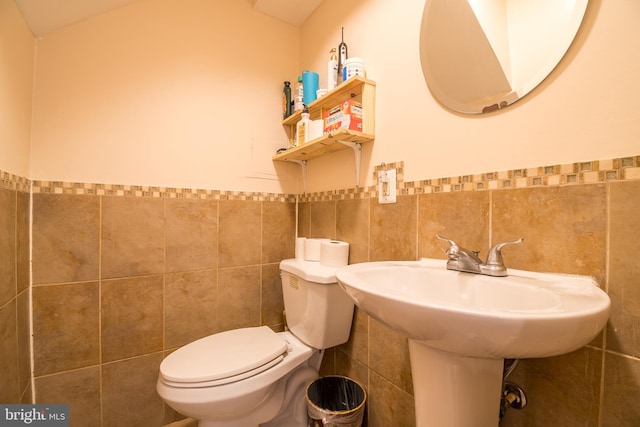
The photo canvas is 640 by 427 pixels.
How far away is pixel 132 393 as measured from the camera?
1196 mm

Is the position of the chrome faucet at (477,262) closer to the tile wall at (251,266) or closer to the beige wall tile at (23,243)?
the tile wall at (251,266)

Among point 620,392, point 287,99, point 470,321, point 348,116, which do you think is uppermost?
point 287,99

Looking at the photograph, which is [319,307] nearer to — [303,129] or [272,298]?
[272,298]

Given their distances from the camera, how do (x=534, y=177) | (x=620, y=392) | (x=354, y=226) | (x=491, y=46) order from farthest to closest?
(x=354, y=226) → (x=491, y=46) → (x=534, y=177) → (x=620, y=392)

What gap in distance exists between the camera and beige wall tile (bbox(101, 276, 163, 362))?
1.16 m

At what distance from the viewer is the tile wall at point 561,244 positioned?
0.55m

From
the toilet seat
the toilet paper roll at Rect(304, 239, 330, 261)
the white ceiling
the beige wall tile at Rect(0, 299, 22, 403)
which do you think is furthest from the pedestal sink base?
the white ceiling

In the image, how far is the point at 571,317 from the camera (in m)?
0.37

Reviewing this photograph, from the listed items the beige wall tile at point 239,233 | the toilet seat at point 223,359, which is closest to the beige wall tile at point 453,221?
the toilet seat at point 223,359

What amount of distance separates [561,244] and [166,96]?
1.64 m

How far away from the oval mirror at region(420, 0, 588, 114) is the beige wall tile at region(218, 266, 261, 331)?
4.14ft

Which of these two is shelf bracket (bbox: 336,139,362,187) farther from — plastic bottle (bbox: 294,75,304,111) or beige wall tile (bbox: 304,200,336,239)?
plastic bottle (bbox: 294,75,304,111)

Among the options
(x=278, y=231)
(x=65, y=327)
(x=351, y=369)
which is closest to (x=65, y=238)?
(x=65, y=327)

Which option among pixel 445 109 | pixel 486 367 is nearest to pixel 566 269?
pixel 486 367
